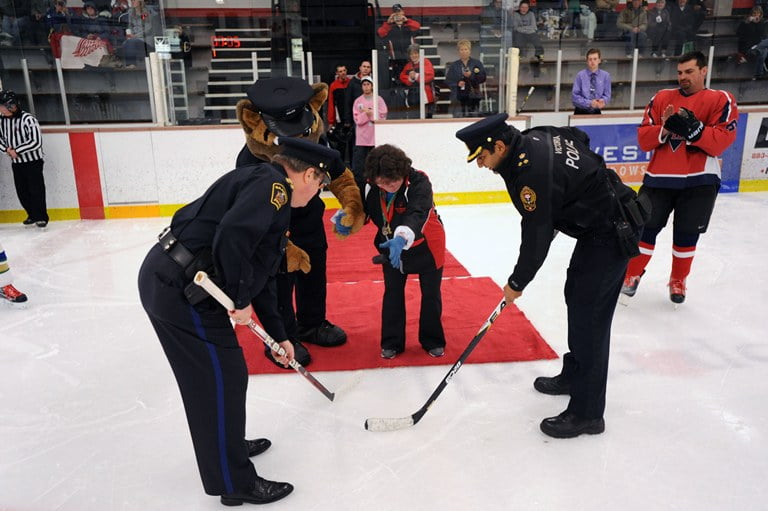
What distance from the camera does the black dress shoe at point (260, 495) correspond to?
85.6 inches

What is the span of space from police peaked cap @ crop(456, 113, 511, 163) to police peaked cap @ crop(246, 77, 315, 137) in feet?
3.18

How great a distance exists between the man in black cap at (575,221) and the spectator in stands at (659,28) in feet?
21.5

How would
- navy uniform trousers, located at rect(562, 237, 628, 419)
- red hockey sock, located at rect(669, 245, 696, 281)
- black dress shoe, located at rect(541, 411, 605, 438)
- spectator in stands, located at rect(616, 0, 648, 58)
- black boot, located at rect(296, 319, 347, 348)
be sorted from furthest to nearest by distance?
spectator in stands, located at rect(616, 0, 648, 58) → red hockey sock, located at rect(669, 245, 696, 281) → black boot, located at rect(296, 319, 347, 348) → black dress shoe, located at rect(541, 411, 605, 438) → navy uniform trousers, located at rect(562, 237, 628, 419)

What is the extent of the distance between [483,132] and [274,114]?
3.68 ft

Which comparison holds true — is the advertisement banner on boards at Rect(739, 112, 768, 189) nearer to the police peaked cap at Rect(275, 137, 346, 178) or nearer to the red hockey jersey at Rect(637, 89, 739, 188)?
the red hockey jersey at Rect(637, 89, 739, 188)

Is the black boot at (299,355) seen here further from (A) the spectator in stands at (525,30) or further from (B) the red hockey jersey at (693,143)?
(A) the spectator in stands at (525,30)

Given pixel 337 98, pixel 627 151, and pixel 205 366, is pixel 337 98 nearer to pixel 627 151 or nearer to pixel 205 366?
pixel 627 151

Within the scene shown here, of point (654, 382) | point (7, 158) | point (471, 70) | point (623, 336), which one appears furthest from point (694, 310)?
point (7, 158)

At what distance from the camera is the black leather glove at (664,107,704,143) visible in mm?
3629

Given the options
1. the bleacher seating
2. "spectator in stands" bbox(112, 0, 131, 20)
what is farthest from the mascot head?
"spectator in stands" bbox(112, 0, 131, 20)

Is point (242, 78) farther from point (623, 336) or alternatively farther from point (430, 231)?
point (623, 336)

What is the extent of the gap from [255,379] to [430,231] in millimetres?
1166

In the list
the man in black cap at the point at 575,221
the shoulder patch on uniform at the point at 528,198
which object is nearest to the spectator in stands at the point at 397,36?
the man in black cap at the point at 575,221

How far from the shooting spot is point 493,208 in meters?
6.91
